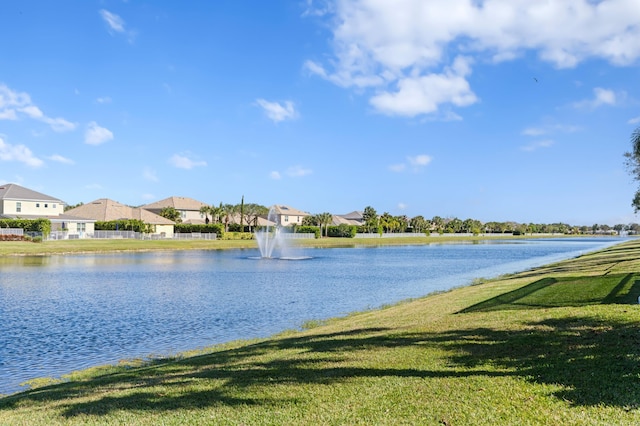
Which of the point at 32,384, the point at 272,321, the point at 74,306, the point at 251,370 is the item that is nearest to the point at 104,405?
the point at 251,370

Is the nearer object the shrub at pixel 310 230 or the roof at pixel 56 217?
the roof at pixel 56 217

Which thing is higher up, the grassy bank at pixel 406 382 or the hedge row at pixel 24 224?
the hedge row at pixel 24 224

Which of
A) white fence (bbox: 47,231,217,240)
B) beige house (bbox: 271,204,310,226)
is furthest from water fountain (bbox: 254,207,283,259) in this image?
beige house (bbox: 271,204,310,226)

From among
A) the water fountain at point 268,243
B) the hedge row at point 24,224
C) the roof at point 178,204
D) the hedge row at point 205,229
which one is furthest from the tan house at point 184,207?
the hedge row at point 24,224

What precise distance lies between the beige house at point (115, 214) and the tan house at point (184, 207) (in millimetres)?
11256

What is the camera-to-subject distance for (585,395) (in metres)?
6.53

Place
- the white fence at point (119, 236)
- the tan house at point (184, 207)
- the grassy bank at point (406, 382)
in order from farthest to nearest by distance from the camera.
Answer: the tan house at point (184, 207)
the white fence at point (119, 236)
the grassy bank at point (406, 382)

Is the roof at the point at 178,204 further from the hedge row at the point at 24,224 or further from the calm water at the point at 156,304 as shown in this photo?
the calm water at the point at 156,304

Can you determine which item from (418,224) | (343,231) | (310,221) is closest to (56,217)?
(343,231)

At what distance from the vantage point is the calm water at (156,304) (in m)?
15.7

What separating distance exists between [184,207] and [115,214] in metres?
22.2

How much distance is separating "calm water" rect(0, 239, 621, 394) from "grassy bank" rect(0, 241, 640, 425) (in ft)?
13.7

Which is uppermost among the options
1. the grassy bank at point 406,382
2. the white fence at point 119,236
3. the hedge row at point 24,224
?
the hedge row at point 24,224

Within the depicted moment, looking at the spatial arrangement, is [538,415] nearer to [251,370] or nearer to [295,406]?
[295,406]
